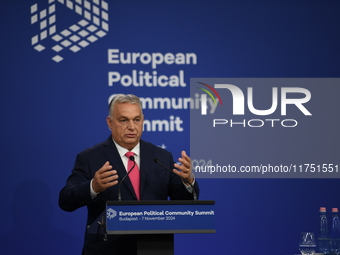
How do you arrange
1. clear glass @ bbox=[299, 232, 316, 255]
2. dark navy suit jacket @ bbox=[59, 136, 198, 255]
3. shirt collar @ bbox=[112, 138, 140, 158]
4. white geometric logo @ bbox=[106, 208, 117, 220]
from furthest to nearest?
1. clear glass @ bbox=[299, 232, 316, 255]
2. shirt collar @ bbox=[112, 138, 140, 158]
3. dark navy suit jacket @ bbox=[59, 136, 198, 255]
4. white geometric logo @ bbox=[106, 208, 117, 220]

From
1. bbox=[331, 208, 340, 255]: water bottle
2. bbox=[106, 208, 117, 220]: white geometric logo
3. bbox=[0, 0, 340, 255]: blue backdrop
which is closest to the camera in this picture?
bbox=[106, 208, 117, 220]: white geometric logo

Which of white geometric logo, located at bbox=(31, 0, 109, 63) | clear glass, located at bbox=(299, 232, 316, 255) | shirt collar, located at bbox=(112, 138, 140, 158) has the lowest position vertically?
clear glass, located at bbox=(299, 232, 316, 255)

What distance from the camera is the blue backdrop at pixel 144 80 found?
530 centimetres

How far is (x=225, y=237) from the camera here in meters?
5.48

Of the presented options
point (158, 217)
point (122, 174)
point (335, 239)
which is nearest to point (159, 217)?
point (158, 217)

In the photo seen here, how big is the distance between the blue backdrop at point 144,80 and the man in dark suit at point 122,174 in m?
1.63

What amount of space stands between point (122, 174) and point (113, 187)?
0.34ft

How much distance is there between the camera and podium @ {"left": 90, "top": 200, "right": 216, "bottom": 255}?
113 inches

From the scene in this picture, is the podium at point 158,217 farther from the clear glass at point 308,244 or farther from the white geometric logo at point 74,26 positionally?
the white geometric logo at point 74,26

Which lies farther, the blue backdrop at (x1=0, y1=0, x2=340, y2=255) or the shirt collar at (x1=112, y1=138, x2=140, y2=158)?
the blue backdrop at (x1=0, y1=0, x2=340, y2=255)

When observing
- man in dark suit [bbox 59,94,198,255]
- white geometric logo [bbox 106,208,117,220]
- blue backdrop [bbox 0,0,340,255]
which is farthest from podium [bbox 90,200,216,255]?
→ blue backdrop [bbox 0,0,340,255]

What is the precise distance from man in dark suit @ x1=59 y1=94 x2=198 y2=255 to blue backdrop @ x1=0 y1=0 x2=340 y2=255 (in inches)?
64.0

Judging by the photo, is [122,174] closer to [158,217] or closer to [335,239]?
[158,217]

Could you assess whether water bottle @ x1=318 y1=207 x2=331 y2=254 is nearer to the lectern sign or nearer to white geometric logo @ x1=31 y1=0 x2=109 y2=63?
the lectern sign
